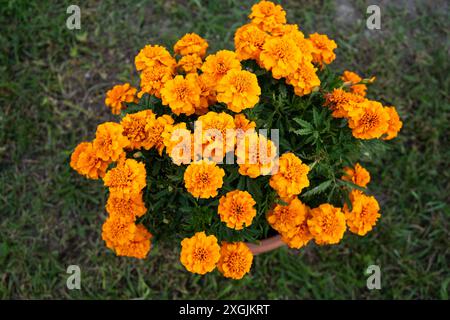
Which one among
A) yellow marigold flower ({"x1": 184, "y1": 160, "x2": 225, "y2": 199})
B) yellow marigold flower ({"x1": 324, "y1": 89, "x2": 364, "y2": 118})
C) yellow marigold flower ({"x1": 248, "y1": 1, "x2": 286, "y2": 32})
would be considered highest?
yellow marigold flower ({"x1": 248, "y1": 1, "x2": 286, "y2": 32})

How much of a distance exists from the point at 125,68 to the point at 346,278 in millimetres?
2147

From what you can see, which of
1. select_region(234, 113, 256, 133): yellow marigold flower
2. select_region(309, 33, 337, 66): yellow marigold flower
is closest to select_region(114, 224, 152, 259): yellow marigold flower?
select_region(234, 113, 256, 133): yellow marigold flower

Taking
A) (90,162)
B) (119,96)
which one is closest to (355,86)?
(119,96)

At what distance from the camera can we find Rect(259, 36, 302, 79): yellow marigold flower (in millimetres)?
1934

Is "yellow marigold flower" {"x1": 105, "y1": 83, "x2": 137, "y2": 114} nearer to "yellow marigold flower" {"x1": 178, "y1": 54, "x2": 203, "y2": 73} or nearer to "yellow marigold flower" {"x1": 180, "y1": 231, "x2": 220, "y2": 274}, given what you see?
"yellow marigold flower" {"x1": 178, "y1": 54, "x2": 203, "y2": 73}

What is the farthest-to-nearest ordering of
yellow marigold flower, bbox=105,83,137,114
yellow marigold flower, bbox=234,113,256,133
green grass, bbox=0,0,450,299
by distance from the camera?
green grass, bbox=0,0,450,299, yellow marigold flower, bbox=105,83,137,114, yellow marigold flower, bbox=234,113,256,133

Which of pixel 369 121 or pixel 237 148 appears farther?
pixel 369 121

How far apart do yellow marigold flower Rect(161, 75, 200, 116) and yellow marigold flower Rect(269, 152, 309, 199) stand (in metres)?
0.45

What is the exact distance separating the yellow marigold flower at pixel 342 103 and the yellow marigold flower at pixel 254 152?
0.41 meters

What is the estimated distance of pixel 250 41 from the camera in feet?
6.66

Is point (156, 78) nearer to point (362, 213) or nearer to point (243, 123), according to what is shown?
point (243, 123)

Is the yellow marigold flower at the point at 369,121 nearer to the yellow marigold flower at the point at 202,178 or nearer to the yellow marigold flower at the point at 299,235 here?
the yellow marigold flower at the point at 299,235

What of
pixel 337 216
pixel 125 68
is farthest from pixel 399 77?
pixel 125 68

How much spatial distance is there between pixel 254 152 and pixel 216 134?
161mm
